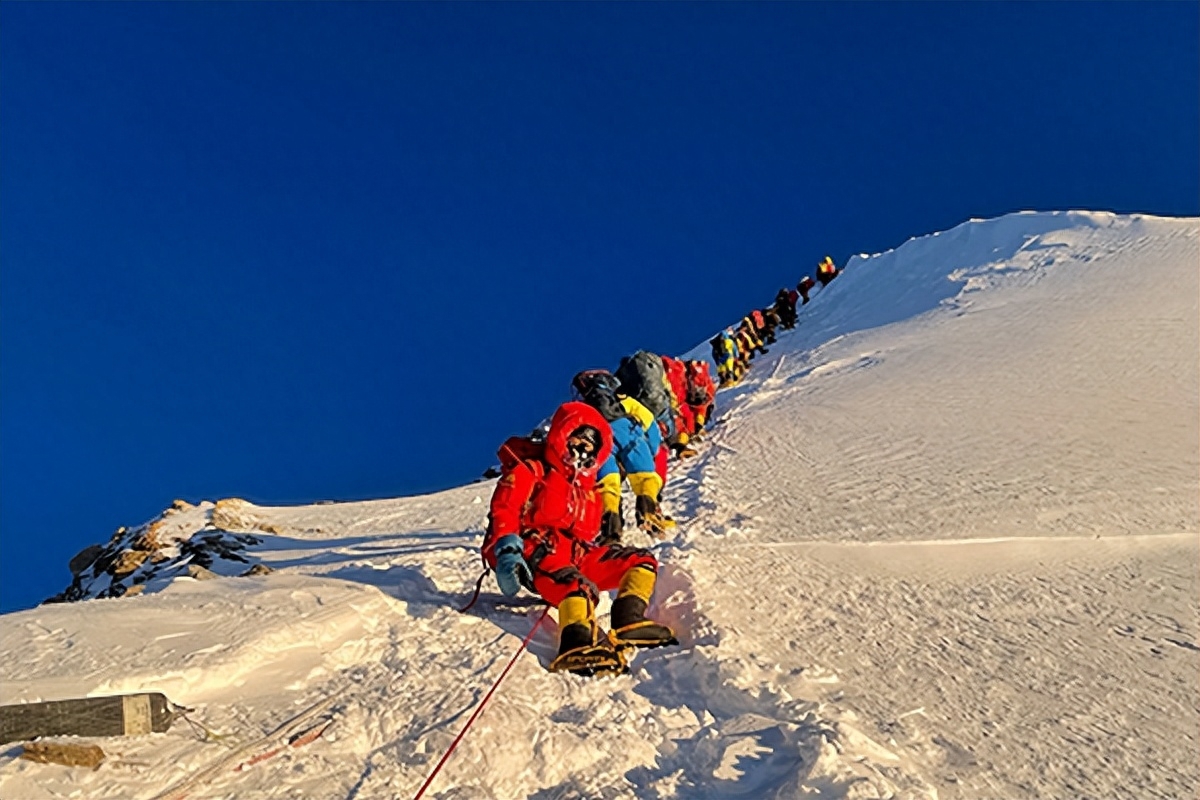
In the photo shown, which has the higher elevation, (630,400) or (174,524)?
(174,524)

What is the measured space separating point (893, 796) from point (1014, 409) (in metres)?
7.96

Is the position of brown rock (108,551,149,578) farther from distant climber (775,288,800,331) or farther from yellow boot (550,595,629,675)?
distant climber (775,288,800,331)

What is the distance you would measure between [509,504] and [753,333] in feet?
57.5

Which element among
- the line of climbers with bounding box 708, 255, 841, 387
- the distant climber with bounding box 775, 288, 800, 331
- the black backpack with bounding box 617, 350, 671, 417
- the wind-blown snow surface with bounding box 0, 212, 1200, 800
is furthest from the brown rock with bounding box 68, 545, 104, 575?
the distant climber with bounding box 775, 288, 800, 331

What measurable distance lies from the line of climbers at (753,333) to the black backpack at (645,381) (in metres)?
10.2

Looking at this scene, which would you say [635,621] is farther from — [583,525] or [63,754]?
[63,754]

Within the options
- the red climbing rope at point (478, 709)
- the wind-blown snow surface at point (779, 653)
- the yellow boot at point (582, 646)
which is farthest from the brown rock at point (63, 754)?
the yellow boot at point (582, 646)

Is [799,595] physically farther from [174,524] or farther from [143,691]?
[174,524]

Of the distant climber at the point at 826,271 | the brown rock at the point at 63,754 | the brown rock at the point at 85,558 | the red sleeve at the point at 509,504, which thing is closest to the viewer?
the brown rock at the point at 63,754

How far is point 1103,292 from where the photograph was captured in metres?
13.8

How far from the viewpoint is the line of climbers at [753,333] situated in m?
17.9

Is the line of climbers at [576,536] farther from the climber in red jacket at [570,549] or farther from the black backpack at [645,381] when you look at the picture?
the black backpack at [645,381]

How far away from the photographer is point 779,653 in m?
3.52

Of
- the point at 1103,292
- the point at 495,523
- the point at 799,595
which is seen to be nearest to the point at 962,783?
the point at 799,595
